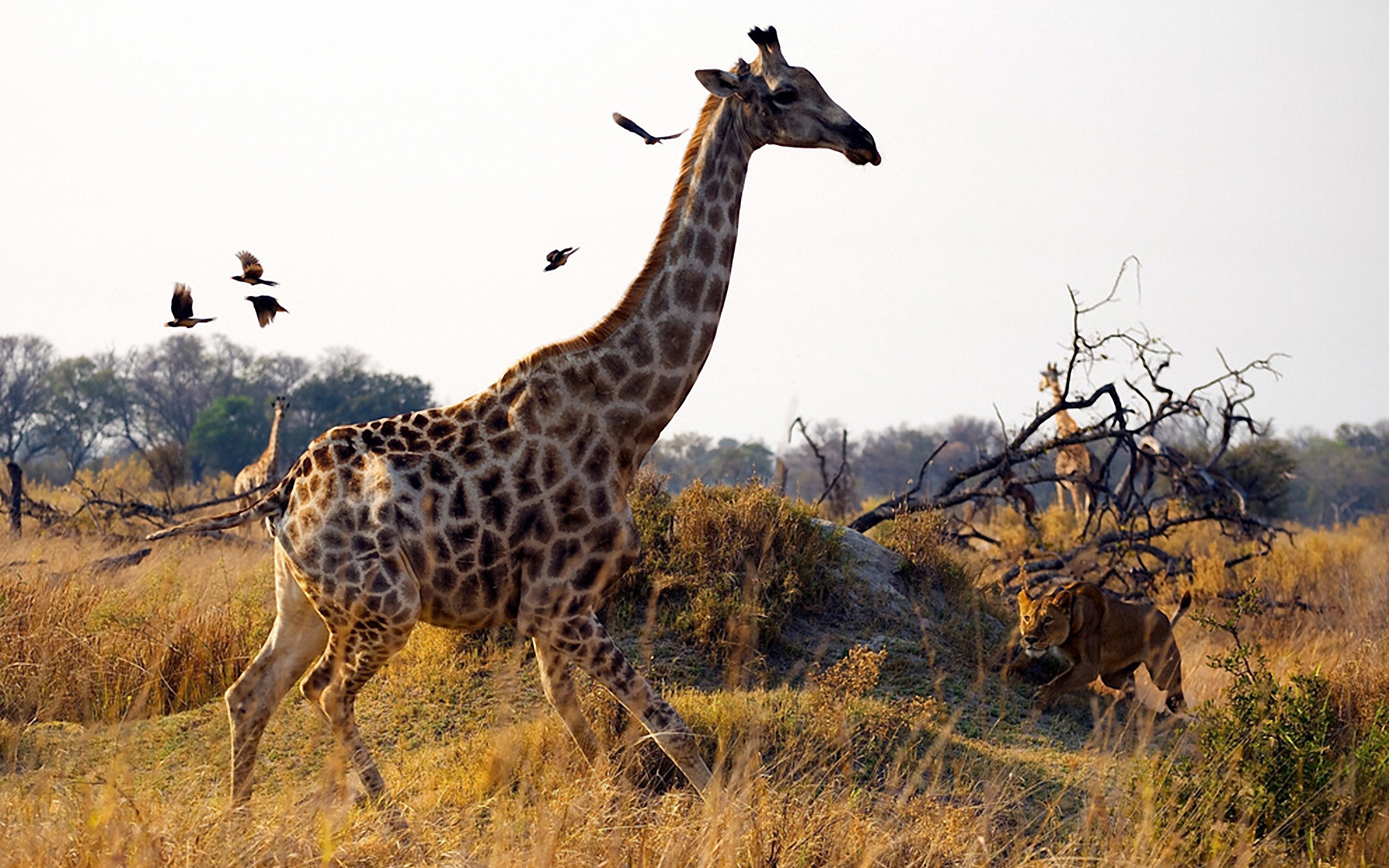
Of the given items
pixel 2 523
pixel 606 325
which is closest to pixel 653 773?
pixel 606 325

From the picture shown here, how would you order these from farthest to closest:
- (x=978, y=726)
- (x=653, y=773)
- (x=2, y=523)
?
(x=2, y=523) < (x=978, y=726) < (x=653, y=773)

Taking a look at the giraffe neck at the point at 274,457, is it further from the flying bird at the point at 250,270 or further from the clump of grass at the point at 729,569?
the flying bird at the point at 250,270

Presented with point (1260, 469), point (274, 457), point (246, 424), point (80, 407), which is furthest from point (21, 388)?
point (1260, 469)

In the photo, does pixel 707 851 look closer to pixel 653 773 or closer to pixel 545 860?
pixel 545 860

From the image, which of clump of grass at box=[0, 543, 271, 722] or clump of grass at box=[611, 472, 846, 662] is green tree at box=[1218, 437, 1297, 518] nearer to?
clump of grass at box=[611, 472, 846, 662]

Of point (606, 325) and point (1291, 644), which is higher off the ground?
point (606, 325)

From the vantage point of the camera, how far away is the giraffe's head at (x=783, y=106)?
17.3 ft

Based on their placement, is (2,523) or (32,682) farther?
(2,523)

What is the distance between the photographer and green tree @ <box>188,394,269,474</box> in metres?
34.1

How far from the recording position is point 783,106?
5332mm

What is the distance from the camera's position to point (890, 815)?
5.27 metres

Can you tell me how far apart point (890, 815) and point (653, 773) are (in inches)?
43.8

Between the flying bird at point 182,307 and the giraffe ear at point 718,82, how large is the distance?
233cm

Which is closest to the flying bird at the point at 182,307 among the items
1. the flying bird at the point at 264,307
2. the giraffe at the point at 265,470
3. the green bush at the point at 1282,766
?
the flying bird at the point at 264,307
